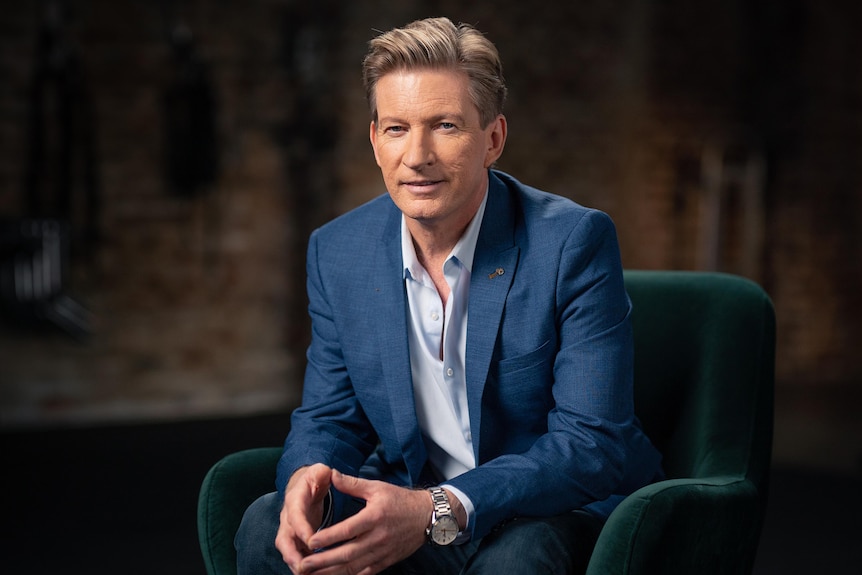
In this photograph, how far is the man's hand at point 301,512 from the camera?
4.80ft

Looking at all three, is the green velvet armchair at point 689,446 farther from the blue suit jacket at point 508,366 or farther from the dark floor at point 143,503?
the dark floor at point 143,503

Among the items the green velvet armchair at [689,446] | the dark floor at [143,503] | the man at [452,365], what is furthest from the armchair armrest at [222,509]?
the dark floor at [143,503]

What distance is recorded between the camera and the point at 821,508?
4.21 m

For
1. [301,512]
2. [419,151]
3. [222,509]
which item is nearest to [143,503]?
[222,509]

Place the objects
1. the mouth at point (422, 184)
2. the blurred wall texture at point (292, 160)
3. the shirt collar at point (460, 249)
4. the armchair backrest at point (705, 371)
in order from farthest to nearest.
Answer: the blurred wall texture at point (292, 160)
the armchair backrest at point (705, 371)
the shirt collar at point (460, 249)
the mouth at point (422, 184)

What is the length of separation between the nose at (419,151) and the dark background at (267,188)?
2561mm

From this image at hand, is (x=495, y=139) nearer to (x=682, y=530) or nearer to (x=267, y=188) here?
(x=682, y=530)

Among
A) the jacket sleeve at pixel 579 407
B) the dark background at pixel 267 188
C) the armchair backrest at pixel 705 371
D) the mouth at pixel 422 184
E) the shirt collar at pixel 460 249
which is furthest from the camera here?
the dark background at pixel 267 188

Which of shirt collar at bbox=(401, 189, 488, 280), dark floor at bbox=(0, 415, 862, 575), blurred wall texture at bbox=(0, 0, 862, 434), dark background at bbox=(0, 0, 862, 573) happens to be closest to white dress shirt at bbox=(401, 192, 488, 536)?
shirt collar at bbox=(401, 189, 488, 280)

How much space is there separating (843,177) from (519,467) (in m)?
6.65

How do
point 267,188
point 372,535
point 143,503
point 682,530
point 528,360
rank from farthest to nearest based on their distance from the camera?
point 267,188 < point 143,503 < point 528,360 < point 682,530 < point 372,535

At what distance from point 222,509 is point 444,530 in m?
0.45

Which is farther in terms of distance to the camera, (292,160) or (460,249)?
(292,160)

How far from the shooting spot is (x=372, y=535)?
55.9 inches
